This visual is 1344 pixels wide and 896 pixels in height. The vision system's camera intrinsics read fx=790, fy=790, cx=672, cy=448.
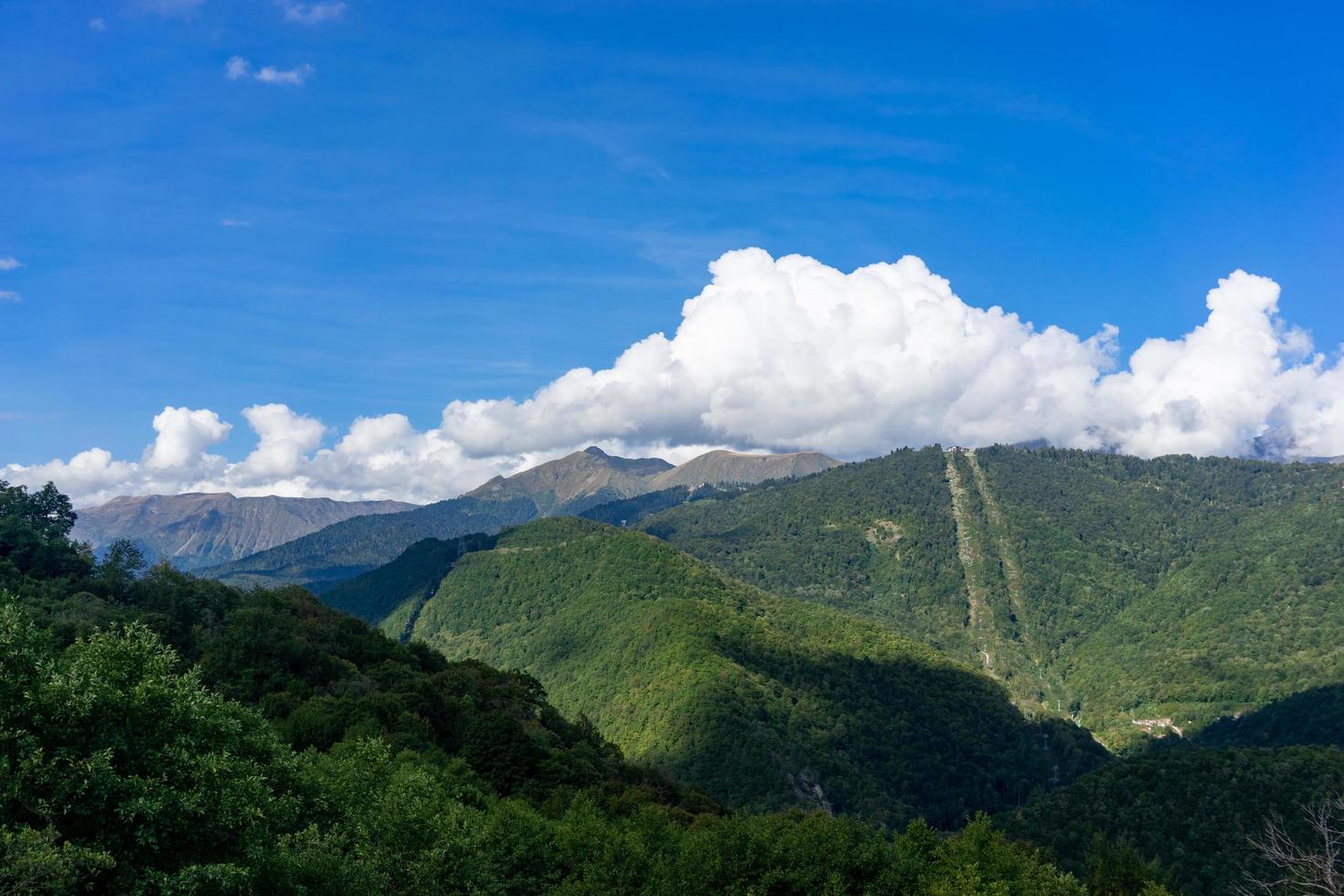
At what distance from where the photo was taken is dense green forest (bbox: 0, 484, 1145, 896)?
97.6 ft

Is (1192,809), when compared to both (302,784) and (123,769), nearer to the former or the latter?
(302,784)

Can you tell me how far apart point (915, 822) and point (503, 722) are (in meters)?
54.2

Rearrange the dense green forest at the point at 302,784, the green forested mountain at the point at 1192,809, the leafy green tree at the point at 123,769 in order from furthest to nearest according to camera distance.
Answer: the green forested mountain at the point at 1192,809, the dense green forest at the point at 302,784, the leafy green tree at the point at 123,769

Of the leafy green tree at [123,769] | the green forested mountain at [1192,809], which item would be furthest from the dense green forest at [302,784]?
the green forested mountain at [1192,809]

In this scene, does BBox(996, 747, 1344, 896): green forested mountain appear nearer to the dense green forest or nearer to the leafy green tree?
the dense green forest

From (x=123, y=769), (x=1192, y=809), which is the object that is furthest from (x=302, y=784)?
(x=1192, y=809)

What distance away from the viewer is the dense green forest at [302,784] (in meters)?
29.8

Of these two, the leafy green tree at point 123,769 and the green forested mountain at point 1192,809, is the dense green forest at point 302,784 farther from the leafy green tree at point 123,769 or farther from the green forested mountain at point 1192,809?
the green forested mountain at point 1192,809

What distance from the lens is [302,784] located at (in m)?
46.9

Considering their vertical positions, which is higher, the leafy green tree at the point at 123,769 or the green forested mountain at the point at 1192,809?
the leafy green tree at the point at 123,769

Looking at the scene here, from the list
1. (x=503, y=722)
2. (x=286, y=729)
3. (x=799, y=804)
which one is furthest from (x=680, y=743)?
(x=286, y=729)

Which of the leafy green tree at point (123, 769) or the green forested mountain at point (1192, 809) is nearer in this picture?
the leafy green tree at point (123, 769)

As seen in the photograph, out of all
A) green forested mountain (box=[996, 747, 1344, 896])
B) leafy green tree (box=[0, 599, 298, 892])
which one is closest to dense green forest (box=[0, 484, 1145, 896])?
leafy green tree (box=[0, 599, 298, 892])

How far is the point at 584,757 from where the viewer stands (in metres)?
108
